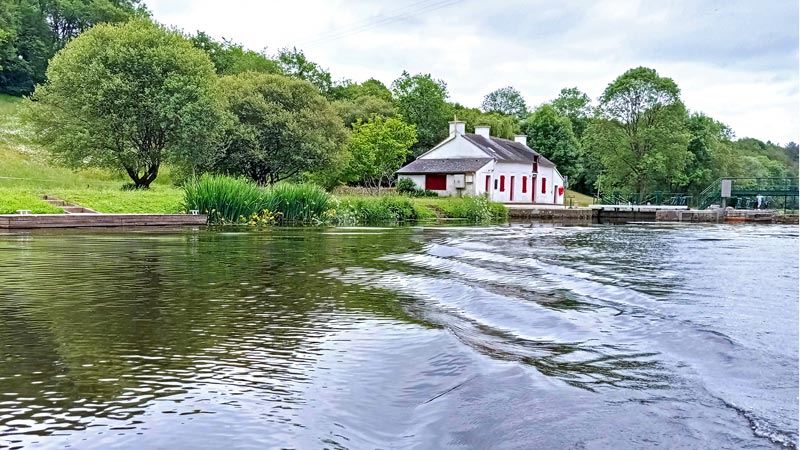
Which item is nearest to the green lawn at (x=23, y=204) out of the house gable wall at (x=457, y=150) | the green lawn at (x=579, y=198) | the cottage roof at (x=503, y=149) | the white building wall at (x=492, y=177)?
the white building wall at (x=492, y=177)

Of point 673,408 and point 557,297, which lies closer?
point 673,408

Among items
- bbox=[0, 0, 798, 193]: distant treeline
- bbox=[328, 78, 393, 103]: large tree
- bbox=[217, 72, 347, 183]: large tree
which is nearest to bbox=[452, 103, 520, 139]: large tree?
bbox=[0, 0, 798, 193]: distant treeline

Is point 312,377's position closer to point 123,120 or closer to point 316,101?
point 123,120

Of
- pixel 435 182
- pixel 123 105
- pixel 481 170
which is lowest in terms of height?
pixel 435 182

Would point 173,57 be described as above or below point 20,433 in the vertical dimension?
above

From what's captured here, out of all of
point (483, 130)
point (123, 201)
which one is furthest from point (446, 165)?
point (123, 201)

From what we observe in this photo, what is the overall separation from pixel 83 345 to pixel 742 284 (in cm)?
909

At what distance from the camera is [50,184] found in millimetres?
40312

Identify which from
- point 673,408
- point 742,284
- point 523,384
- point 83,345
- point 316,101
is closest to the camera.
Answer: point 673,408

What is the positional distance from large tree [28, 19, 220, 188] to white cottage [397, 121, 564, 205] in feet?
78.3

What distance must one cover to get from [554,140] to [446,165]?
84.6 feet

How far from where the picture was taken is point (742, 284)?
32.2 feet

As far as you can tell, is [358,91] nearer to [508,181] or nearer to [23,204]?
[508,181]

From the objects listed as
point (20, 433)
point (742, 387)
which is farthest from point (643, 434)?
point (20, 433)
